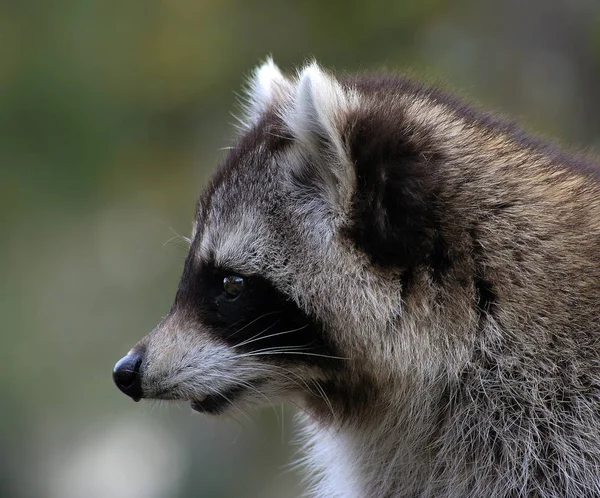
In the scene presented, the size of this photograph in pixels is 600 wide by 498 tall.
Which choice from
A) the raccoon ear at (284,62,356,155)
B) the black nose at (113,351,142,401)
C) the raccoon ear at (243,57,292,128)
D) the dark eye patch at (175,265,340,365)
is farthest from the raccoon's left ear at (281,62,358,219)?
the black nose at (113,351,142,401)

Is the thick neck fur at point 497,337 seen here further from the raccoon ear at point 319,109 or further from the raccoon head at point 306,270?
the raccoon ear at point 319,109

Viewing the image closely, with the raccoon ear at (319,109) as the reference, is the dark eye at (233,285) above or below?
below

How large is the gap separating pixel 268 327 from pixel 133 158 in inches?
362

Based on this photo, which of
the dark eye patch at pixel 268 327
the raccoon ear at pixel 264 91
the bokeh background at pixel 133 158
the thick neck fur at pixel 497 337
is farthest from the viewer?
the bokeh background at pixel 133 158

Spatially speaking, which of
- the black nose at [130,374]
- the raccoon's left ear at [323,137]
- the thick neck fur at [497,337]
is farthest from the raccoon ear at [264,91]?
the black nose at [130,374]

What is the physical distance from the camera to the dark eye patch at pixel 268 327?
477 cm

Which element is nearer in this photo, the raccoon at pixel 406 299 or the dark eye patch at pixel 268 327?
the raccoon at pixel 406 299

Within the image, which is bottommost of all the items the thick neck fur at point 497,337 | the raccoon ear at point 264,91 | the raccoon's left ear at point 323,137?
the thick neck fur at point 497,337

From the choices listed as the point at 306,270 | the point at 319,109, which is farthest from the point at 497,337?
the point at 319,109

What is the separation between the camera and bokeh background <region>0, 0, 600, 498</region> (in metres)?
11.9

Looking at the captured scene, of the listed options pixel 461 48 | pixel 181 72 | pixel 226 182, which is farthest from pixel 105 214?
pixel 226 182

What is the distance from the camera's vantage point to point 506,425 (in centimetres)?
466

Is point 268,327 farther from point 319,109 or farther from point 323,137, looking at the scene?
point 319,109

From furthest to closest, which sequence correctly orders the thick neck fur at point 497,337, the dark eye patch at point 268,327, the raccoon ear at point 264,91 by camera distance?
the raccoon ear at point 264,91 < the dark eye patch at point 268,327 < the thick neck fur at point 497,337
